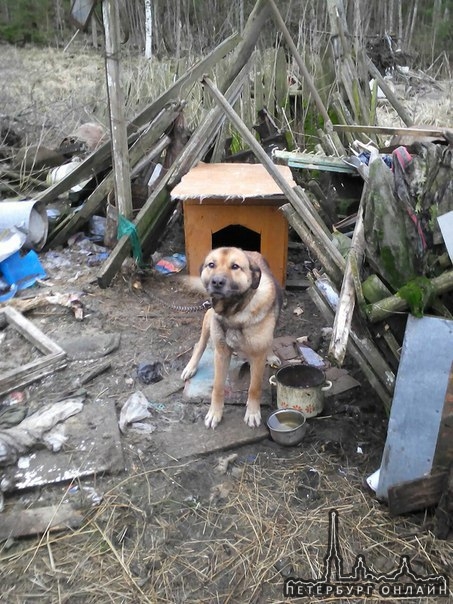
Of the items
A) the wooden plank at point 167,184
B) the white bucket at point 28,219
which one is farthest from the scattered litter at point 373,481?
the white bucket at point 28,219

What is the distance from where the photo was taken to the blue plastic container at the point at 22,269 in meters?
4.84

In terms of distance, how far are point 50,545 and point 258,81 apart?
19.6 feet

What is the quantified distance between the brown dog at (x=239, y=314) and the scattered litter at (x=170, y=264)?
6.40 ft

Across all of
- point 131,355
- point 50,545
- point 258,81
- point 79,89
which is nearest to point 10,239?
point 131,355

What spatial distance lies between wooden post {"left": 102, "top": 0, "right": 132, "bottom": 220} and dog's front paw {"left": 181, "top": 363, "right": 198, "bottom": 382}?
1.96m

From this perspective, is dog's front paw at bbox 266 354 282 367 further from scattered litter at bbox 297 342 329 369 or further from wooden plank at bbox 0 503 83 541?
wooden plank at bbox 0 503 83 541

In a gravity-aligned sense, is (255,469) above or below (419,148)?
below

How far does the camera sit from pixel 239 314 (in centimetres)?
303

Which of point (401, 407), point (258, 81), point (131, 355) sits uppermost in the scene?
point (258, 81)

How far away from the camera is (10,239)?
16.0 feet

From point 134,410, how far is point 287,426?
3.27 ft

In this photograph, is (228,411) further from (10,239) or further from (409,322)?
(10,239)

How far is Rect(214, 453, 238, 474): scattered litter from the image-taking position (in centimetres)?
280

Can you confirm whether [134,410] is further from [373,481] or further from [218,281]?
[373,481]
